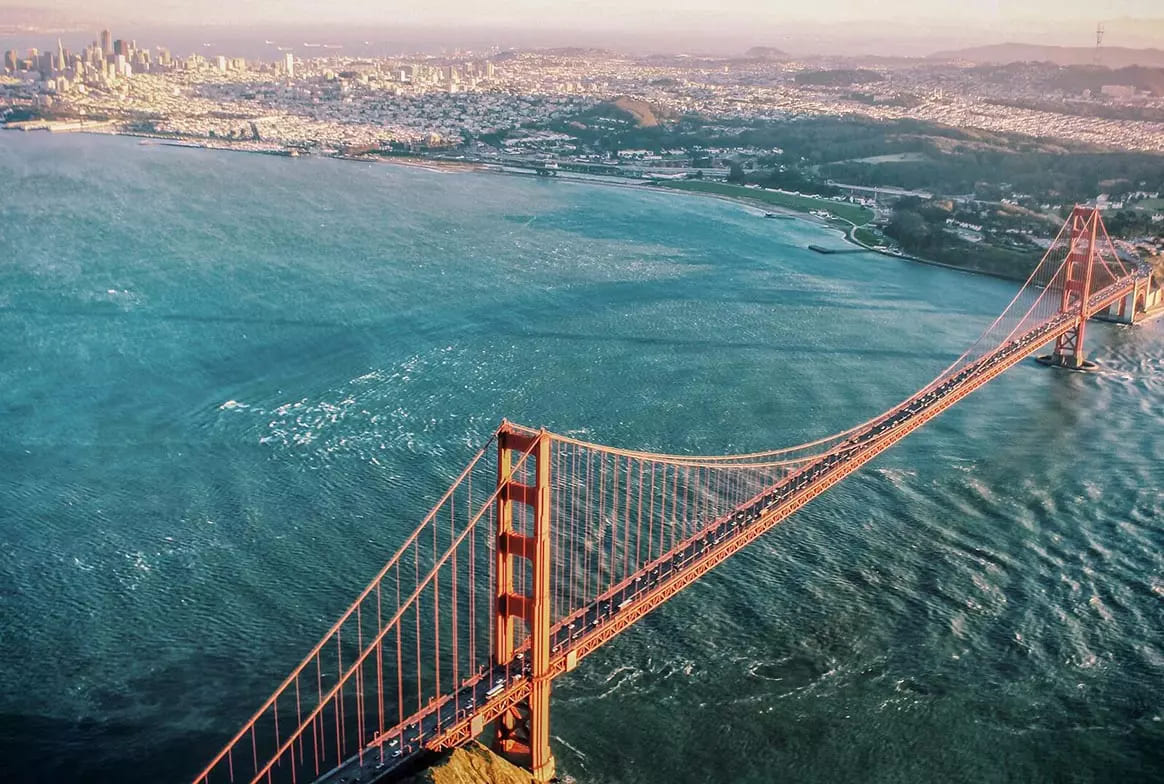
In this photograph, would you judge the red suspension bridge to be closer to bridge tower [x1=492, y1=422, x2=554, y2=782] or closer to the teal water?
bridge tower [x1=492, y1=422, x2=554, y2=782]

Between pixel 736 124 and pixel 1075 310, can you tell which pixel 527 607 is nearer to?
pixel 1075 310

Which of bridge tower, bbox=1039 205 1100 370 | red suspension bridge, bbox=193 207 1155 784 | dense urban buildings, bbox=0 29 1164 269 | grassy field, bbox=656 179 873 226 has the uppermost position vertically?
dense urban buildings, bbox=0 29 1164 269

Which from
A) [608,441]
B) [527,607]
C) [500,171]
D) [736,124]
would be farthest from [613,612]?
[736,124]

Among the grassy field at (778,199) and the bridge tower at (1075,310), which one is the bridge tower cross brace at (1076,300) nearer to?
the bridge tower at (1075,310)

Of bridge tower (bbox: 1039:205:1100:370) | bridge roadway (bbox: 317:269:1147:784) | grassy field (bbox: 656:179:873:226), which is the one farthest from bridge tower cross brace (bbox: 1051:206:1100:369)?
grassy field (bbox: 656:179:873:226)

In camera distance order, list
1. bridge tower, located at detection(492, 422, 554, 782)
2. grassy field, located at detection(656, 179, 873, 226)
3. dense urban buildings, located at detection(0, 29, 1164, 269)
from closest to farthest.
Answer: bridge tower, located at detection(492, 422, 554, 782) → grassy field, located at detection(656, 179, 873, 226) → dense urban buildings, located at detection(0, 29, 1164, 269)

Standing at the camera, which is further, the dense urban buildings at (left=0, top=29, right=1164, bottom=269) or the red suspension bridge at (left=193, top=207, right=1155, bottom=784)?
the dense urban buildings at (left=0, top=29, right=1164, bottom=269)
